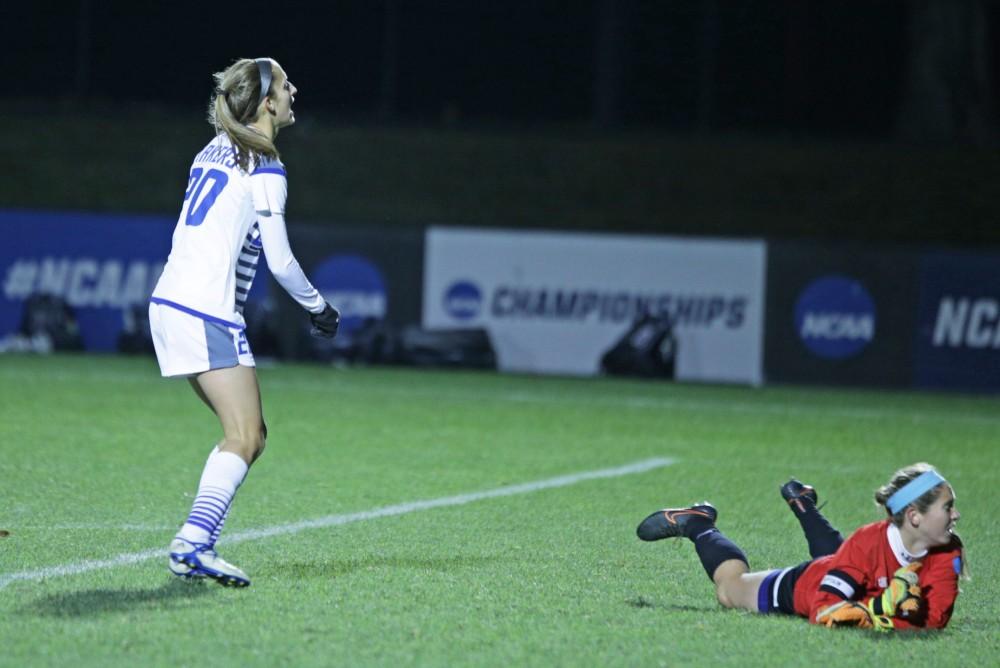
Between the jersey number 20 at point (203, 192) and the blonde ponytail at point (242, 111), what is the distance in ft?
0.32

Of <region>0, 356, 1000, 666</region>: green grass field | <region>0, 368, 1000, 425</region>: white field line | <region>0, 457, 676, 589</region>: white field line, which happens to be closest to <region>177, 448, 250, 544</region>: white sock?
<region>0, 356, 1000, 666</region>: green grass field

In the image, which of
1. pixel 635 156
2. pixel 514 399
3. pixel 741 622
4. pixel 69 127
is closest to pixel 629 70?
pixel 635 156

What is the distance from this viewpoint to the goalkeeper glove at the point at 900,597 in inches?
214

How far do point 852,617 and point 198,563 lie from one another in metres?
2.30

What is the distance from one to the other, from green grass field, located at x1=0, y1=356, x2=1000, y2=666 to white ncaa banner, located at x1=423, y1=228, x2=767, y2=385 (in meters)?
2.15

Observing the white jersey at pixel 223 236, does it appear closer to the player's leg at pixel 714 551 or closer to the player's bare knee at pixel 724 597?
the player's leg at pixel 714 551

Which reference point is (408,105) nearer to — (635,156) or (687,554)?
(635,156)

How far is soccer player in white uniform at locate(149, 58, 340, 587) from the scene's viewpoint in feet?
18.9

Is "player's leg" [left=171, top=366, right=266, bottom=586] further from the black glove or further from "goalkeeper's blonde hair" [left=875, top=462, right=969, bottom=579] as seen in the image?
"goalkeeper's blonde hair" [left=875, top=462, right=969, bottom=579]

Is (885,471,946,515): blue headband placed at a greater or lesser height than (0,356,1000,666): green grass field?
greater

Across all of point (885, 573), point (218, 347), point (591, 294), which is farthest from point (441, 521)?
point (591, 294)

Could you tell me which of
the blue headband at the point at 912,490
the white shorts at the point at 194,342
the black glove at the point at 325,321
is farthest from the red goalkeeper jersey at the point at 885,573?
the white shorts at the point at 194,342

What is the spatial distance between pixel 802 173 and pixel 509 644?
66.1ft

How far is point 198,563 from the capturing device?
5695 mm
